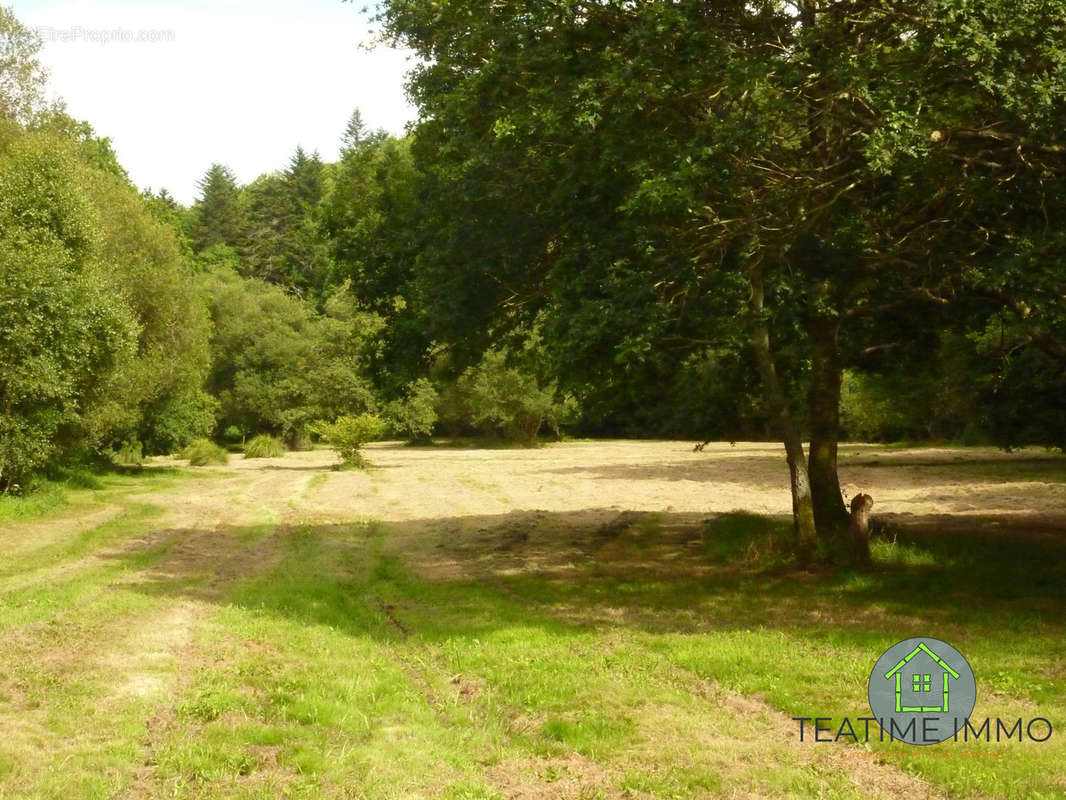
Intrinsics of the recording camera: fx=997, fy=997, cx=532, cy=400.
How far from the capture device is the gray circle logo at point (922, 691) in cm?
746

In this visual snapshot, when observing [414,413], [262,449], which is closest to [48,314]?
[414,413]

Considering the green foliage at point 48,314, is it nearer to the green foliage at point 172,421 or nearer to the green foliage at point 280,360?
the green foliage at point 172,421

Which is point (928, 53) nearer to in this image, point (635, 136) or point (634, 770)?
point (635, 136)

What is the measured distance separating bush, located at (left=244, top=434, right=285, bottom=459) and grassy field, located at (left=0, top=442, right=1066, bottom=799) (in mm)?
34146

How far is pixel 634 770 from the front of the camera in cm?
681

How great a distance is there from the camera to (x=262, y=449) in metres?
58.9

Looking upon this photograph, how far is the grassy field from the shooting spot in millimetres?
6758

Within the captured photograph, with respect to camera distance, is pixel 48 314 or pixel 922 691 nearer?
pixel 922 691

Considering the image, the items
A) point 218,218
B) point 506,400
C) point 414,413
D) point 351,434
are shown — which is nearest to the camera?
point 351,434

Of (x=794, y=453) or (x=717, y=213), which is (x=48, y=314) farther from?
(x=794, y=453)

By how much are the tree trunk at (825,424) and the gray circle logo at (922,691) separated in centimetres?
661

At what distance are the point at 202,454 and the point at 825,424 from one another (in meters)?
40.4

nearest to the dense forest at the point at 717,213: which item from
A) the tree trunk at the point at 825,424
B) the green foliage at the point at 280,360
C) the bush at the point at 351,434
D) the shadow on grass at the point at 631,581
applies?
the tree trunk at the point at 825,424

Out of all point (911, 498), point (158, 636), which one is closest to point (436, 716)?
point (158, 636)
